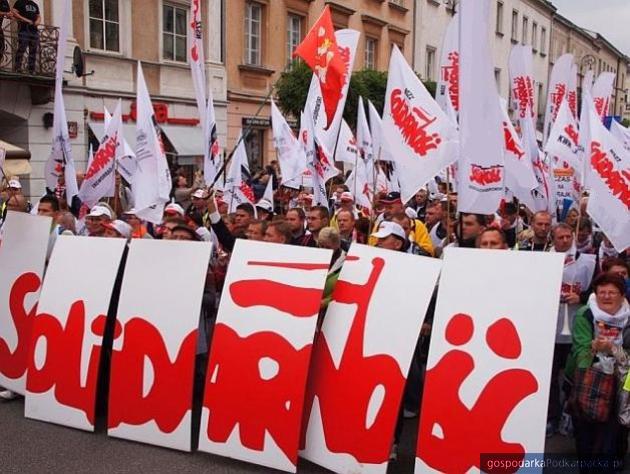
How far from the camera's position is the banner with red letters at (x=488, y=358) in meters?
3.45

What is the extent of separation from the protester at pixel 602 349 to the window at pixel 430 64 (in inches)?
1171

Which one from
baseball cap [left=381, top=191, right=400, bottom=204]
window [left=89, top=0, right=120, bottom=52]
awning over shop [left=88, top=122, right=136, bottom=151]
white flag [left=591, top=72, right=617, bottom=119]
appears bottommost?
baseball cap [left=381, top=191, right=400, bottom=204]

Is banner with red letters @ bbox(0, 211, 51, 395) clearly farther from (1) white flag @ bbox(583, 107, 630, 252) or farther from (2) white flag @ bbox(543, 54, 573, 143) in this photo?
(2) white flag @ bbox(543, 54, 573, 143)

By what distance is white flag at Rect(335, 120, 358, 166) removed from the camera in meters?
10.4

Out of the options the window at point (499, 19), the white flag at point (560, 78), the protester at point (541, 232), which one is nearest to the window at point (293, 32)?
the white flag at point (560, 78)

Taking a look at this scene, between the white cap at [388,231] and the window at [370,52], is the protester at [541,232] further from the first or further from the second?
the window at [370,52]

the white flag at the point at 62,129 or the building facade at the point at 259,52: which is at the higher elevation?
the building facade at the point at 259,52

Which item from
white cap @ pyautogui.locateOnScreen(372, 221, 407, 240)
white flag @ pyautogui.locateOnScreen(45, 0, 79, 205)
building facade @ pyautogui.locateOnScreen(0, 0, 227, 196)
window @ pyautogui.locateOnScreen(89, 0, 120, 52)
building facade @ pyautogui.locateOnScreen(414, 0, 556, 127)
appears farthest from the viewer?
building facade @ pyautogui.locateOnScreen(414, 0, 556, 127)

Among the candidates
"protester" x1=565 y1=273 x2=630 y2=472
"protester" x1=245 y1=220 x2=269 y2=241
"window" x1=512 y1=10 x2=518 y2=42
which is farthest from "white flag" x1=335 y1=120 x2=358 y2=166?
"window" x1=512 y1=10 x2=518 y2=42

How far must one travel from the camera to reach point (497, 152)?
4.37 m

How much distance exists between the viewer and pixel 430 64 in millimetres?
33031

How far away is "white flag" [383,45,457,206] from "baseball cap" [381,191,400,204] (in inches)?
132

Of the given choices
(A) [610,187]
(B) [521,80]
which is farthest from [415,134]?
(B) [521,80]

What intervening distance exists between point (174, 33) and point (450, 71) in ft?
41.3
